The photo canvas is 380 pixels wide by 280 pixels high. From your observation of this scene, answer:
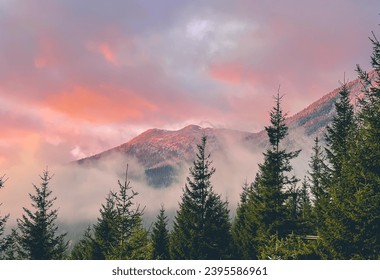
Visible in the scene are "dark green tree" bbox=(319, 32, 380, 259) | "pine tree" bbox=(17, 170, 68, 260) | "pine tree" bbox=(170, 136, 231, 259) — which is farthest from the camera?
"pine tree" bbox=(170, 136, 231, 259)

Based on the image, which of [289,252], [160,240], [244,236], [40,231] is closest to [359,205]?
[289,252]

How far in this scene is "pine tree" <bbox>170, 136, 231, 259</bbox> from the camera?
31.4 meters

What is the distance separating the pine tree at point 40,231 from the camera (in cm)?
3072

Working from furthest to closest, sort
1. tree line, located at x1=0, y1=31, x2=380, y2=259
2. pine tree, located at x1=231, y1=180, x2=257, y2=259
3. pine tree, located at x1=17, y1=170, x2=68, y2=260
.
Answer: pine tree, located at x1=231, y1=180, x2=257, y2=259 < pine tree, located at x1=17, y1=170, x2=68, y2=260 < tree line, located at x1=0, y1=31, x2=380, y2=259

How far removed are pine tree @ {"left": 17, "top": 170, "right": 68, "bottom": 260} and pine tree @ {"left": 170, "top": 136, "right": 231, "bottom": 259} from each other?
32.0 feet

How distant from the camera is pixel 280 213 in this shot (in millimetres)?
27094

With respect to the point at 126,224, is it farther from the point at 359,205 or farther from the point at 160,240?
the point at 160,240

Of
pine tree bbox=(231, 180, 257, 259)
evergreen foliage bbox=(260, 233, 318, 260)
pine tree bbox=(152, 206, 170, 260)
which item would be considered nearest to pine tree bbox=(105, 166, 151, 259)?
evergreen foliage bbox=(260, 233, 318, 260)

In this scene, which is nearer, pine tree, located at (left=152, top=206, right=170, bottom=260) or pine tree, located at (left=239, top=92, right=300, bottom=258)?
pine tree, located at (left=239, top=92, right=300, bottom=258)

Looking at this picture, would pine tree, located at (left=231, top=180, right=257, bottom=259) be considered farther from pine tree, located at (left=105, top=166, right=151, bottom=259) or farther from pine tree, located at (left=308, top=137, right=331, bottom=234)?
pine tree, located at (left=105, top=166, right=151, bottom=259)

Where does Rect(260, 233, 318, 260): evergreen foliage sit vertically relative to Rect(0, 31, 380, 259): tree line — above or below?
below

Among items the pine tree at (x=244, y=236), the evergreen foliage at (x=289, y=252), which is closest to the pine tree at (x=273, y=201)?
the evergreen foliage at (x=289, y=252)

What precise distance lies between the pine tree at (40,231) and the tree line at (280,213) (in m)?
0.07

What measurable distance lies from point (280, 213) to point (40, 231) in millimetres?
18451
